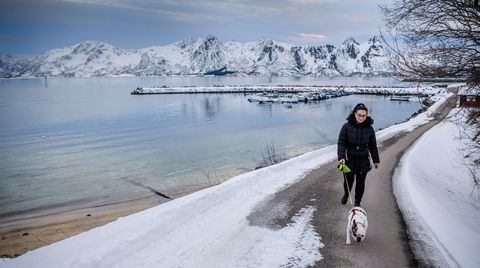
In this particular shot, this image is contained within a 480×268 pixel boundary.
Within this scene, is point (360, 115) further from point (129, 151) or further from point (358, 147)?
point (129, 151)

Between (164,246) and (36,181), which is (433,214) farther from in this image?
(36,181)

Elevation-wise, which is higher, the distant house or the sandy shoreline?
the distant house

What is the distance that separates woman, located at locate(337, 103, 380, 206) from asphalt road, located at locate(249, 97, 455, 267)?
847mm

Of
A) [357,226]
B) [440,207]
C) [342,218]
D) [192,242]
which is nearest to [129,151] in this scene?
[192,242]

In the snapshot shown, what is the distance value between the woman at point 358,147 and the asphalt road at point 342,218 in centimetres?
85

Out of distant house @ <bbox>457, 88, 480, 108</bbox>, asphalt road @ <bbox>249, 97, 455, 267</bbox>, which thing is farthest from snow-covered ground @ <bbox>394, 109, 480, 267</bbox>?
distant house @ <bbox>457, 88, 480, 108</bbox>

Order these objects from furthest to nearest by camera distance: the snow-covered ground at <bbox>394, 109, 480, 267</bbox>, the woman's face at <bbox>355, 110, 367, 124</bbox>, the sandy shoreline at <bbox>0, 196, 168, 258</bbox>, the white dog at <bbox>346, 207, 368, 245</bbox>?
the sandy shoreline at <bbox>0, 196, 168, 258</bbox> → the woman's face at <bbox>355, 110, 367, 124</bbox> → the white dog at <bbox>346, 207, 368, 245</bbox> → the snow-covered ground at <bbox>394, 109, 480, 267</bbox>

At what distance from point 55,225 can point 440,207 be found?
1385cm

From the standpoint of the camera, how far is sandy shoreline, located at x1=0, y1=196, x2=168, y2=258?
12352mm

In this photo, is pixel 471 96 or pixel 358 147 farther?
pixel 471 96

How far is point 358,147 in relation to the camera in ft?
24.2

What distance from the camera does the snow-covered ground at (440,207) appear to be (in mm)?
6316

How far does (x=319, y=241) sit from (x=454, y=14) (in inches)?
231

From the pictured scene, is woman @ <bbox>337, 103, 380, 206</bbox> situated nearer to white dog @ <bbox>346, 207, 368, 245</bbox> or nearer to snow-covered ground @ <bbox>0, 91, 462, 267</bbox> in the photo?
white dog @ <bbox>346, 207, 368, 245</bbox>
